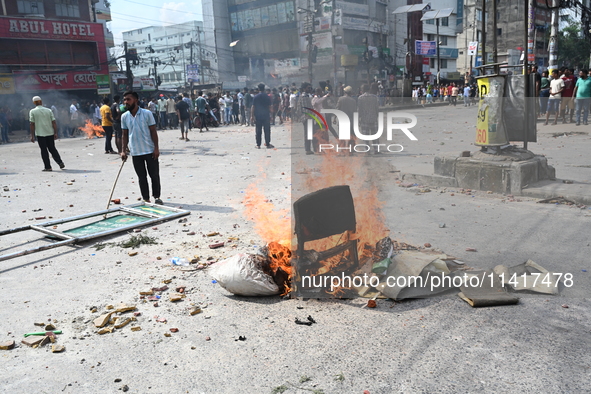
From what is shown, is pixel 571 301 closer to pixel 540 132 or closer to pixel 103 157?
pixel 540 132

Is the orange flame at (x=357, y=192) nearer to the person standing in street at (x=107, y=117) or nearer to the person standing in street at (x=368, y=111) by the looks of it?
the person standing in street at (x=368, y=111)

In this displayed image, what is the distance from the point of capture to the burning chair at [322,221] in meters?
3.59

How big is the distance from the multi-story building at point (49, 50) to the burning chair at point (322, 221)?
32.9 meters

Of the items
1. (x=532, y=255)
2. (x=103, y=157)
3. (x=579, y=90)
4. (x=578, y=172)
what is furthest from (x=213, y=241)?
(x=579, y=90)

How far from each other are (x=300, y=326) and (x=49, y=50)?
35835mm

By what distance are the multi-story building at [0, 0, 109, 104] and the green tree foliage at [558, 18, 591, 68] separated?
50.5 metres

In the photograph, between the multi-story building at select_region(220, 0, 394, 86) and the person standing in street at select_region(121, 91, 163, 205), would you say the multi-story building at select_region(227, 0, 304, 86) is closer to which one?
the multi-story building at select_region(220, 0, 394, 86)

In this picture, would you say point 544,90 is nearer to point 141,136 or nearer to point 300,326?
point 141,136

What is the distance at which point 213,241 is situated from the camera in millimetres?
5285

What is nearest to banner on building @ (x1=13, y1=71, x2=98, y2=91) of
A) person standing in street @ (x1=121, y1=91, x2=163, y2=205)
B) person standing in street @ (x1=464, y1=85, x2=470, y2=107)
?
person standing in street @ (x1=464, y1=85, x2=470, y2=107)

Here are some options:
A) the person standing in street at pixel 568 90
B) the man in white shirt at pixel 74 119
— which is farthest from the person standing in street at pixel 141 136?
the man in white shirt at pixel 74 119

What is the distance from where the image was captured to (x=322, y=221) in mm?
3723

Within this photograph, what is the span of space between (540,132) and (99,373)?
14.4 meters

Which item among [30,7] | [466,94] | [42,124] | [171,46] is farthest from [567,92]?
[171,46]
